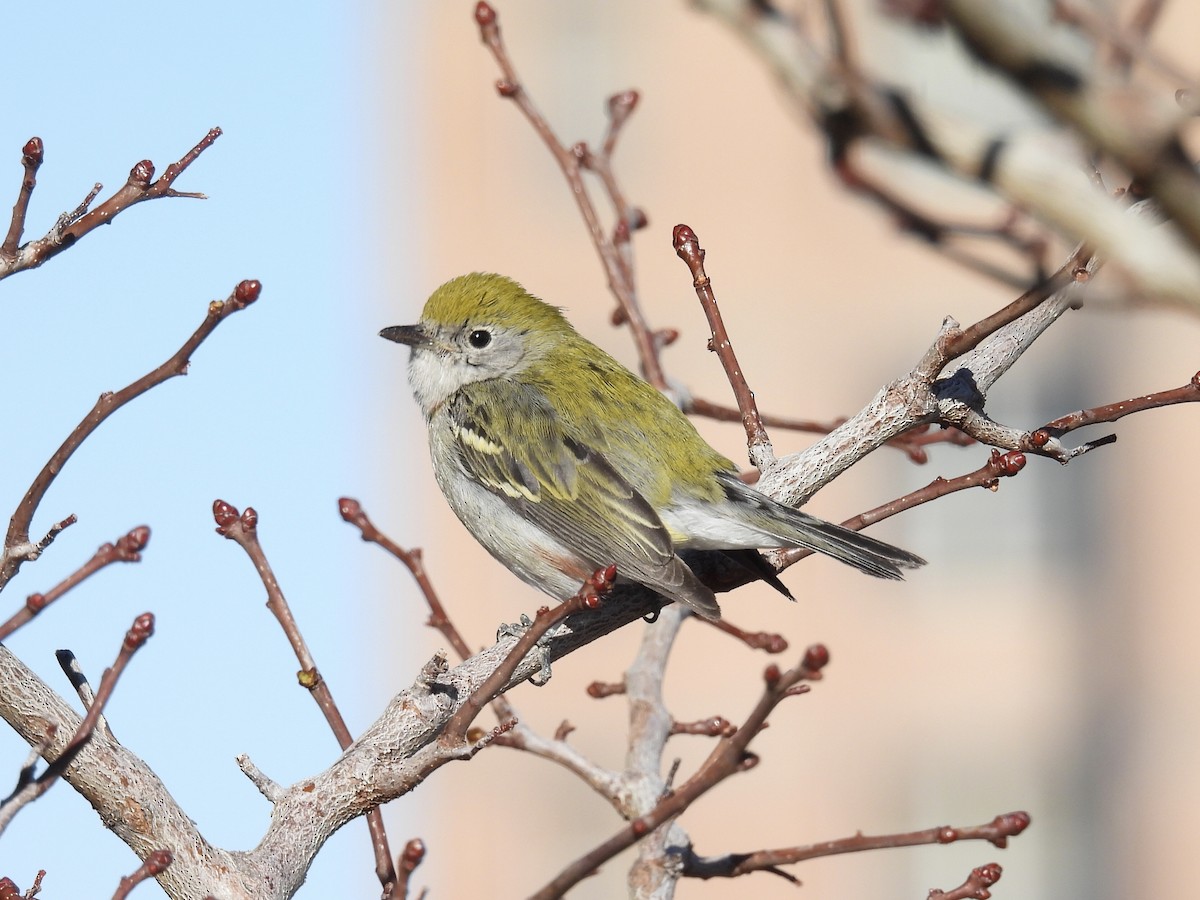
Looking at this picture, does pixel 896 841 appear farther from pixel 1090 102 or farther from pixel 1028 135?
pixel 1090 102

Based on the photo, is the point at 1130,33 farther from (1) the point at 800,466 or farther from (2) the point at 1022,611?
(2) the point at 1022,611

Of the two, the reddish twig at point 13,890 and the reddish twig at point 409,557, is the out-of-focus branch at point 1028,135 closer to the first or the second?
the reddish twig at point 13,890

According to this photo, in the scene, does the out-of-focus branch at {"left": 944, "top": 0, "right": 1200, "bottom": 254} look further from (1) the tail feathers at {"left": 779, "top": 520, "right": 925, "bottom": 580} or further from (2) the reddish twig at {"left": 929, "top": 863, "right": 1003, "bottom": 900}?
(1) the tail feathers at {"left": 779, "top": 520, "right": 925, "bottom": 580}

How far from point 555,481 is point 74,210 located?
8.54 feet

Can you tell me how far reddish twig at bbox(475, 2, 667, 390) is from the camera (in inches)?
210

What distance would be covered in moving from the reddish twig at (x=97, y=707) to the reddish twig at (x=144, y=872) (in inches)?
9.5

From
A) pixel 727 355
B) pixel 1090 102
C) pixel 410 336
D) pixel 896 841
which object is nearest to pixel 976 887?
pixel 896 841

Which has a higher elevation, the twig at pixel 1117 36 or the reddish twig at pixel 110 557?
the twig at pixel 1117 36

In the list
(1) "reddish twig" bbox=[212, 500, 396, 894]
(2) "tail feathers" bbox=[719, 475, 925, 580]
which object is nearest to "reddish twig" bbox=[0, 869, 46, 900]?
(1) "reddish twig" bbox=[212, 500, 396, 894]

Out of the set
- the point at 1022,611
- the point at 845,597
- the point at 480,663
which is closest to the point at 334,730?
the point at 480,663

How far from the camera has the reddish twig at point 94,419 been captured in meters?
2.92

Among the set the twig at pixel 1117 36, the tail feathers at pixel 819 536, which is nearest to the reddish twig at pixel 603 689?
the tail feathers at pixel 819 536

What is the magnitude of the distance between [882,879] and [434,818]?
566 centimetres

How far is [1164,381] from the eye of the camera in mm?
17969
